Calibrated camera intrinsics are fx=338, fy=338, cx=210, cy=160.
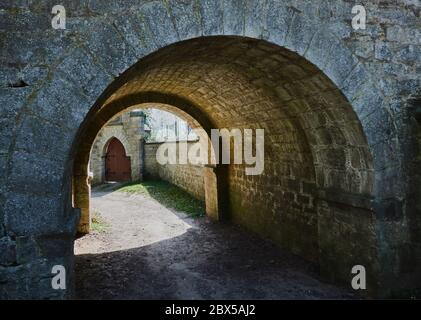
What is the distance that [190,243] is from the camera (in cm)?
679

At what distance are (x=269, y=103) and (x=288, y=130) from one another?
0.54m

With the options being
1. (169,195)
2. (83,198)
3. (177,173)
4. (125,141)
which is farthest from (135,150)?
(83,198)

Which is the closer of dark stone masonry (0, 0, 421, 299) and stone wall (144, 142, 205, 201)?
dark stone masonry (0, 0, 421, 299)

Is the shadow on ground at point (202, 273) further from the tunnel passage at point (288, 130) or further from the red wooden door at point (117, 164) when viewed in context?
the red wooden door at point (117, 164)

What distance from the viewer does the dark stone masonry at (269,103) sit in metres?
2.78

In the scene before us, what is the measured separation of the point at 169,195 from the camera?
510 inches

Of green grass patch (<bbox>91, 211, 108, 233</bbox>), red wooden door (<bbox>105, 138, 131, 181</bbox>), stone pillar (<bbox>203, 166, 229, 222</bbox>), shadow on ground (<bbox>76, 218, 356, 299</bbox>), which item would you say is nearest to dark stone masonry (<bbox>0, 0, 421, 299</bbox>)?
shadow on ground (<bbox>76, 218, 356, 299</bbox>)

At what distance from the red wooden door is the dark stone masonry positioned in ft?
46.3

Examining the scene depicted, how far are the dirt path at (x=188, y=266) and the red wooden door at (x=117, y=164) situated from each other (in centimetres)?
1115

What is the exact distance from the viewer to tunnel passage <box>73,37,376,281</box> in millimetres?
3752

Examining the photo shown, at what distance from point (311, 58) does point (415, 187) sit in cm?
191

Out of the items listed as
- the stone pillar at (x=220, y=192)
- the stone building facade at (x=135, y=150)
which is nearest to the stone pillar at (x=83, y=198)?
the stone pillar at (x=220, y=192)

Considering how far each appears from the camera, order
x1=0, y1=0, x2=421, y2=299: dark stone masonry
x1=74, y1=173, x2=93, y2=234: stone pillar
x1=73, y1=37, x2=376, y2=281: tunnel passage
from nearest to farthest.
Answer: x1=0, y1=0, x2=421, y2=299: dark stone masonry → x1=73, y1=37, x2=376, y2=281: tunnel passage → x1=74, y1=173, x2=93, y2=234: stone pillar

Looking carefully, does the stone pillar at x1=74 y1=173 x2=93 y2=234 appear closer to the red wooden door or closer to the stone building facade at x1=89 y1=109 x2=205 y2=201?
the stone building facade at x1=89 y1=109 x2=205 y2=201
